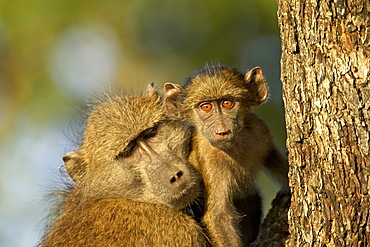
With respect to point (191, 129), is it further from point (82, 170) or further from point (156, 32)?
point (156, 32)

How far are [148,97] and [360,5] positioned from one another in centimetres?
258

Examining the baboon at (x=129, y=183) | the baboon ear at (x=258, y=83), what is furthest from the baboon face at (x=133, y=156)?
the baboon ear at (x=258, y=83)

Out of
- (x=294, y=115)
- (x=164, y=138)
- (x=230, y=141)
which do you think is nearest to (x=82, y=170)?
(x=164, y=138)

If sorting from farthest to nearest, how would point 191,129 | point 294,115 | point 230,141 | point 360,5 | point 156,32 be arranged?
point 156,32, point 191,129, point 230,141, point 294,115, point 360,5

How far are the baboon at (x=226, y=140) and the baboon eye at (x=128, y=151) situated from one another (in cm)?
50

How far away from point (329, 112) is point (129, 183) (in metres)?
2.18

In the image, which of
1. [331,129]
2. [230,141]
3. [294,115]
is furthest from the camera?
[230,141]

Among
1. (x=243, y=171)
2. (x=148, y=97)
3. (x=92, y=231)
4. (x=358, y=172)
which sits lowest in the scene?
(x=358, y=172)

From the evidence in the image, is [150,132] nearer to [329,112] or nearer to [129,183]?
[129,183]

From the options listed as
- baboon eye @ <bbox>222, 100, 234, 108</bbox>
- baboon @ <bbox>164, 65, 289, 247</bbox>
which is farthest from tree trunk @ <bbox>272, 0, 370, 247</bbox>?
baboon eye @ <bbox>222, 100, 234, 108</bbox>

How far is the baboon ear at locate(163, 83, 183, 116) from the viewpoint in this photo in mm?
4672

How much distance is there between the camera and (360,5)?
2.71m

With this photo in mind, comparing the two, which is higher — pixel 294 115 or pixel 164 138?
pixel 164 138

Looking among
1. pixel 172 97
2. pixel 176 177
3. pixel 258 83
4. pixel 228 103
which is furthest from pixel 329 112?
pixel 172 97
